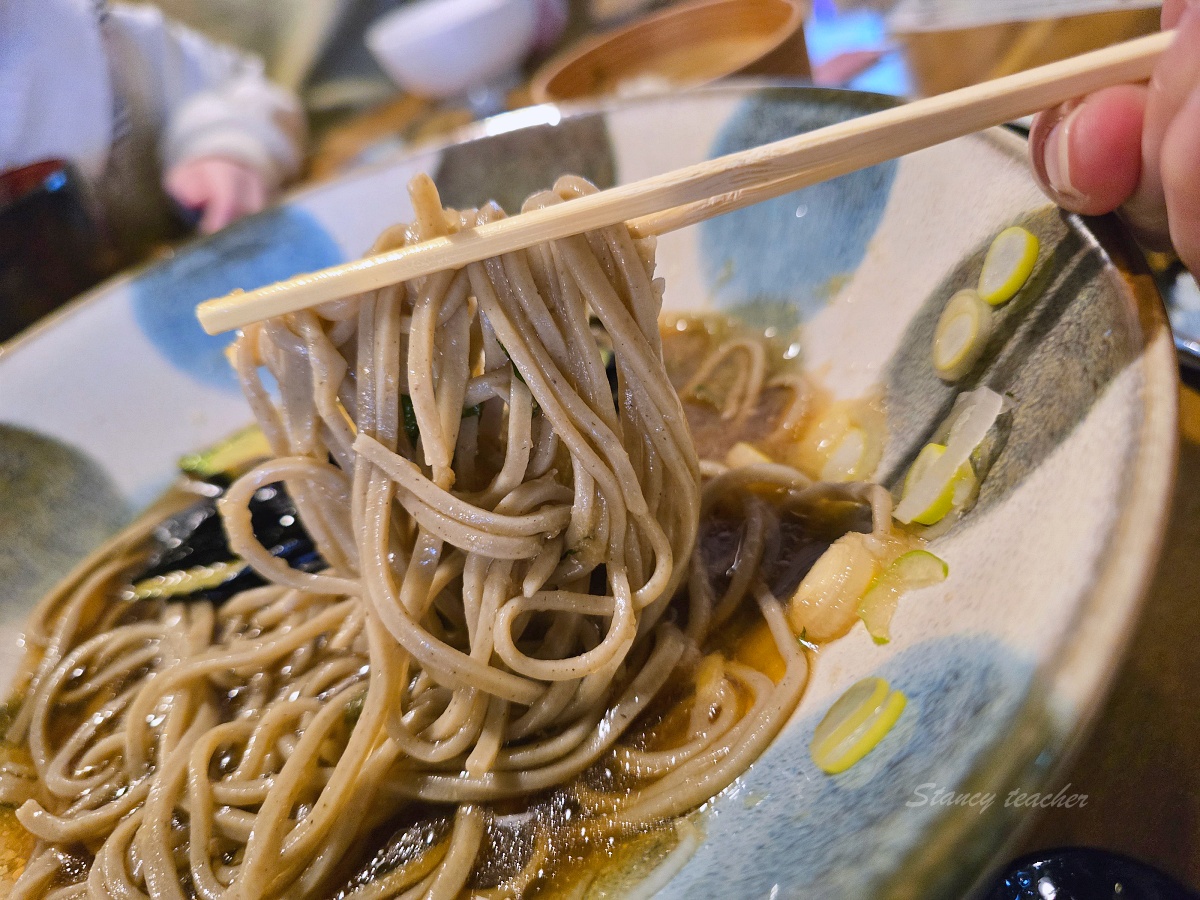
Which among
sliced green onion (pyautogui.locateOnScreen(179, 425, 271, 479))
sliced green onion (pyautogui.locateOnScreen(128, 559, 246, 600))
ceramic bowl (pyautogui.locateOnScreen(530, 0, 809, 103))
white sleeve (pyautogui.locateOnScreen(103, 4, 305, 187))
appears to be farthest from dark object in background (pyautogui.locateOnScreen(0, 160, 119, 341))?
ceramic bowl (pyautogui.locateOnScreen(530, 0, 809, 103))

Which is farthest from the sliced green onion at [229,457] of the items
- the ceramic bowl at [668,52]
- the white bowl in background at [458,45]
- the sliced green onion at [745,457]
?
the white bowl in background at [458,45]

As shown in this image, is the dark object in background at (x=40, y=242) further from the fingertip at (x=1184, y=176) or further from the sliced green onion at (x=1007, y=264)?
the fingertip at (x=1184, y=176)

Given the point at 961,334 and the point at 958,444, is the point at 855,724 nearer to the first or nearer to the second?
the point at 958,444

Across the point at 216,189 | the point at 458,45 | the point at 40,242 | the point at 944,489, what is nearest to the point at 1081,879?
the point at 944,489

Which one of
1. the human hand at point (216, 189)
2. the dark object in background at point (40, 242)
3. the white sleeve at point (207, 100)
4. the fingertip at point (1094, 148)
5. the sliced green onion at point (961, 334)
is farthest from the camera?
the white sleeve at point (207, 100)

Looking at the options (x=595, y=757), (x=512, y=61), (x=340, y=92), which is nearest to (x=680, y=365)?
(x=595, y=757)

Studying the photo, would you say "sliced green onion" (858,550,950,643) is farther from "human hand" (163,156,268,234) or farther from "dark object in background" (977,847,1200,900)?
"human hand" (163,156,268,234)
